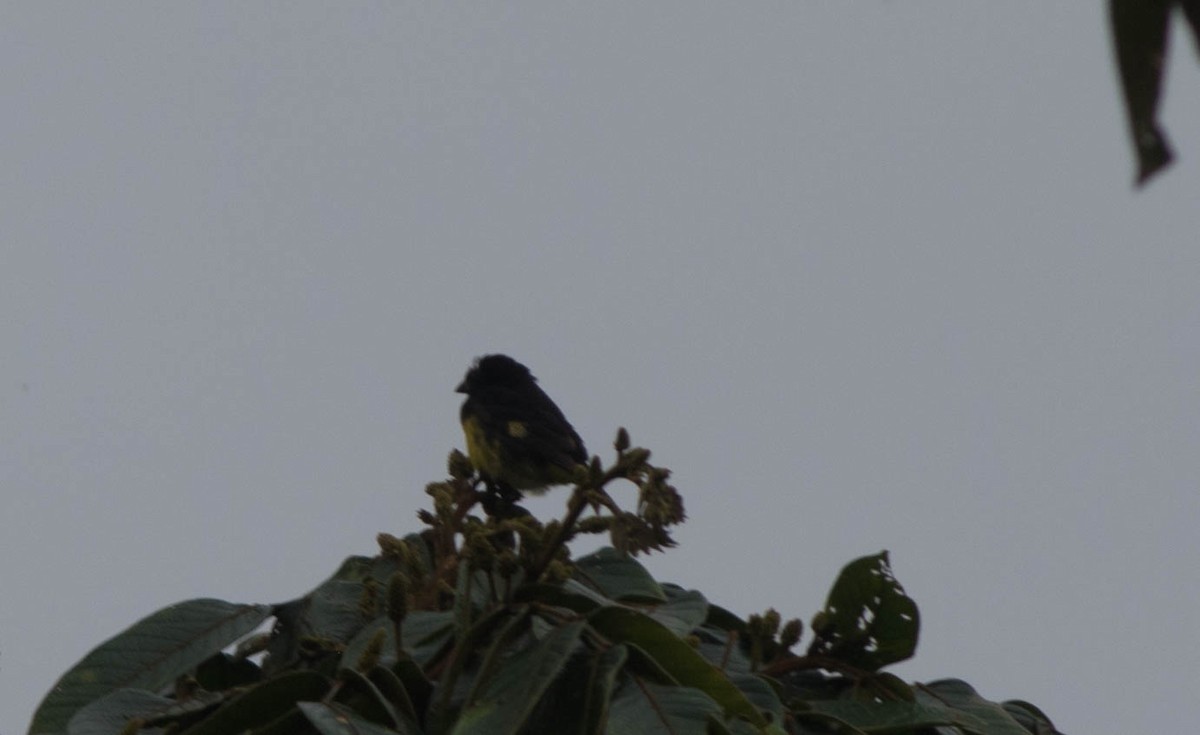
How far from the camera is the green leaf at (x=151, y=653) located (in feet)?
7.89

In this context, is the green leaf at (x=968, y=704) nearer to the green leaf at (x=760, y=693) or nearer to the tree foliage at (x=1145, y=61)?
the green leaf at (x=760, y=693)

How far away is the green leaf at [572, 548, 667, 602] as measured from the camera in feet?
8.47

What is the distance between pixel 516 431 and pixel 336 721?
6078 millimetres

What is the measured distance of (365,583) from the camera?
256 cm

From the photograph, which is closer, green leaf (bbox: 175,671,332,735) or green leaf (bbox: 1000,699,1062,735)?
green leaf (bbox: 175,671,332,735)

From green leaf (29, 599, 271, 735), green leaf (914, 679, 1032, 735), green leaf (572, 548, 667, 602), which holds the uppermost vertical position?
green leaf (572, 548, 667, 602)

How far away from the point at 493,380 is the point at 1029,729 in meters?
6.45

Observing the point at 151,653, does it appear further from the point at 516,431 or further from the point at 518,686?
the point at 516,431

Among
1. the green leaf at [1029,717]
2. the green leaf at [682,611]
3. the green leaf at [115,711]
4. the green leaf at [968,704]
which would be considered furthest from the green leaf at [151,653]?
the green leaf at [1029,717]

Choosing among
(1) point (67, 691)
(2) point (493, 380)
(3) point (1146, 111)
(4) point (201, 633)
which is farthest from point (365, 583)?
(2) point (493, 380)

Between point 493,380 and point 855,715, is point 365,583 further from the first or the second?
point 493,380

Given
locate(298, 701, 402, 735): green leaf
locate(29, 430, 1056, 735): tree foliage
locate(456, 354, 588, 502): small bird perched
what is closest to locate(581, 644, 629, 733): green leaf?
locate(29, 430, 1056, 735): tree foliage

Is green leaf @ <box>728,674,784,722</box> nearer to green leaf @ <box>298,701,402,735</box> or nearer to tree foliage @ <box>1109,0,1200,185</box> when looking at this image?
green leaf @ <box>298,701,402,735</box>

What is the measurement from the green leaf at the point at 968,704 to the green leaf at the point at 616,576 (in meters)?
0.48
